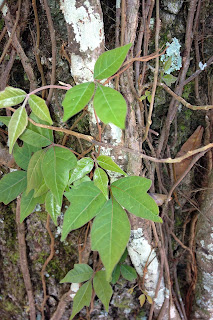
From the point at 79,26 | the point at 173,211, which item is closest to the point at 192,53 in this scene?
the point at 79,26

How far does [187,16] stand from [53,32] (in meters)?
0.55

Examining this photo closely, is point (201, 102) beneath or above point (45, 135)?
above

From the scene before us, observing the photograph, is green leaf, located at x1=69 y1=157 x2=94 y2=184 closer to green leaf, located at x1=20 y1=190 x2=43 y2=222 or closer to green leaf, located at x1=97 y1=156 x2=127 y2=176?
green leaf, located at x1=97 y1=156 x2=127 y2=176

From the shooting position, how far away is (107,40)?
102 centimetres

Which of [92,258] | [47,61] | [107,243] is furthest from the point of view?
[92,258]

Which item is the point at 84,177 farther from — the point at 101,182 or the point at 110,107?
the point at 110,107

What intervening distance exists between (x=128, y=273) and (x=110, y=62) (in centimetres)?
92

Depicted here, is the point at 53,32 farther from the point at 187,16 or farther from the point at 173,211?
the point at 173,211

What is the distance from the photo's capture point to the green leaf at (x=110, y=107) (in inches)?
23.4

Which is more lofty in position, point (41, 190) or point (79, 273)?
point (41, 190)

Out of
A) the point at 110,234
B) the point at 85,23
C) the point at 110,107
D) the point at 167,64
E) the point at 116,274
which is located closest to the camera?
the point at 110,107

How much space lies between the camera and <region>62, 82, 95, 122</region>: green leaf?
0.64 metres

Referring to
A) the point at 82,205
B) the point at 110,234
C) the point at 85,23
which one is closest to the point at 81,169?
the point at 82,205

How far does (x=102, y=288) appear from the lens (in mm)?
1073
